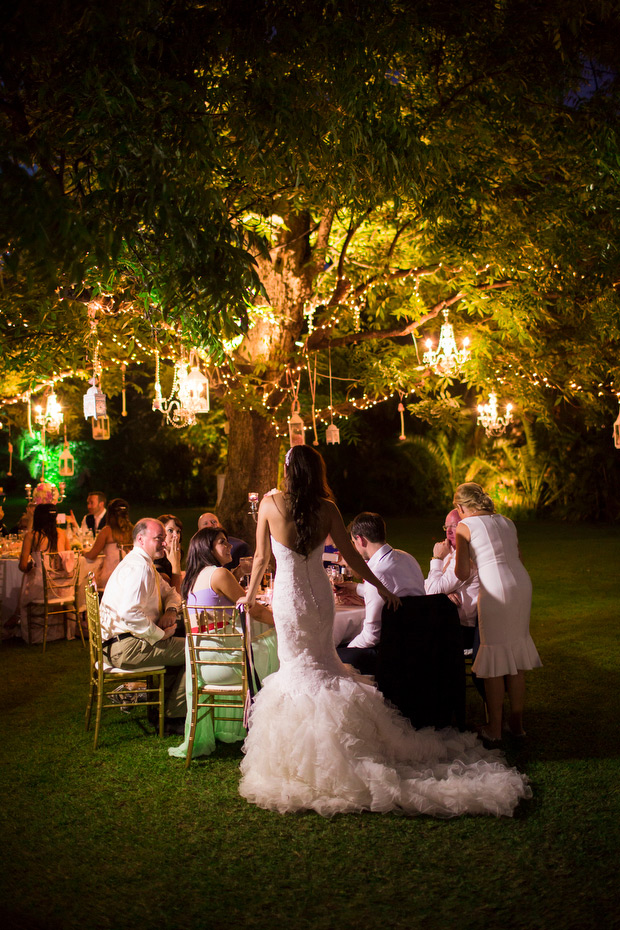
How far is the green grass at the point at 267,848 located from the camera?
3082 millimetres

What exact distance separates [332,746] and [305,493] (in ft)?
4.30

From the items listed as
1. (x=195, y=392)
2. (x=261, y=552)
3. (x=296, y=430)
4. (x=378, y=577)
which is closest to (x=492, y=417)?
(x=296, y=430)

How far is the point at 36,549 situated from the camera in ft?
27.0

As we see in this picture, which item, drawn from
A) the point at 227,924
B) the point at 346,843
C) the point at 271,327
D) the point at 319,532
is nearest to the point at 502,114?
the point at 271,327

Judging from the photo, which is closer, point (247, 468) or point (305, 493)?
point (305, 493)

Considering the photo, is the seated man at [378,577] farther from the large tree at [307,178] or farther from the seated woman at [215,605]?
the large tree at [307,178]

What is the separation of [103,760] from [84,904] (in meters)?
1.73

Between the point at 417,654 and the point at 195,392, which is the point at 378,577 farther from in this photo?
the point at 195,392

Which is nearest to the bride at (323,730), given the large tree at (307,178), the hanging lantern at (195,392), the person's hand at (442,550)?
the large tree at (307,178)

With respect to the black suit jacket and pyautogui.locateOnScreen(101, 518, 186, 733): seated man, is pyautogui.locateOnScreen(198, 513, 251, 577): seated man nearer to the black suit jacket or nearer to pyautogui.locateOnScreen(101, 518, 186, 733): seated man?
pyautogui.locateOnScreen(101, 518, 186, 733): seated man

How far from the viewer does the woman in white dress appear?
4.81 metres

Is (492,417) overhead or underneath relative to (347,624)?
overhead

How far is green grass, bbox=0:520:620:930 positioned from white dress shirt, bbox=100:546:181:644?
706 mm

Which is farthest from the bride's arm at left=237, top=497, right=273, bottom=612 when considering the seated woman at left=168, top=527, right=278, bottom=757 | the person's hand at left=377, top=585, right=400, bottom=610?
the person's hand at left=377, top=585, right=400, bottom=610
